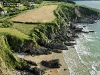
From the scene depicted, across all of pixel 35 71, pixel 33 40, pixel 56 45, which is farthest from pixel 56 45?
pixel 35 71

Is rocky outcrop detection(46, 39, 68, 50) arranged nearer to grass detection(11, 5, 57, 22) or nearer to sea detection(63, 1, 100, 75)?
sea detection(63, 1, 100, 75)

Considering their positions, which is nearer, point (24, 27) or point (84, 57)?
point (84, 57)

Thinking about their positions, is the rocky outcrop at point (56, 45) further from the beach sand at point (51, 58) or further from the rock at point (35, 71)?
the rock at point (35, 71)

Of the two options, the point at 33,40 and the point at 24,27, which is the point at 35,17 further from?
the point at 33,40

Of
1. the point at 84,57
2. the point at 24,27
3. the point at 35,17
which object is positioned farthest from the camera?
the point at 35,17

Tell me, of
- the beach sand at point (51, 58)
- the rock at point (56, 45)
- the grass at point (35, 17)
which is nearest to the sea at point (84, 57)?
the beach sand at point (51, 58)

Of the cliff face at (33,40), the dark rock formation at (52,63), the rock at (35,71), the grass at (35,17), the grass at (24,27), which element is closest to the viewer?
the rock at (35,71)

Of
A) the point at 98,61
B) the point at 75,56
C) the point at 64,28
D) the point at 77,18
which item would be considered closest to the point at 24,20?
the point at 64,28

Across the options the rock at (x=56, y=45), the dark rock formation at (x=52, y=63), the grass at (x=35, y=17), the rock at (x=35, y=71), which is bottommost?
the rock at (x=56, y=45)

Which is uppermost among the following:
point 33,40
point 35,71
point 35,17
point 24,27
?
point 24,27

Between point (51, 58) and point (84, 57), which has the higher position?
point (51, 58)

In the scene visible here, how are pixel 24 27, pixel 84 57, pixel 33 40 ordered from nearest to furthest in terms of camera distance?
pixel 33 40, pixel 84 57, pixel 24 27

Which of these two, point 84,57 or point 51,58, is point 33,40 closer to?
point 51,58
